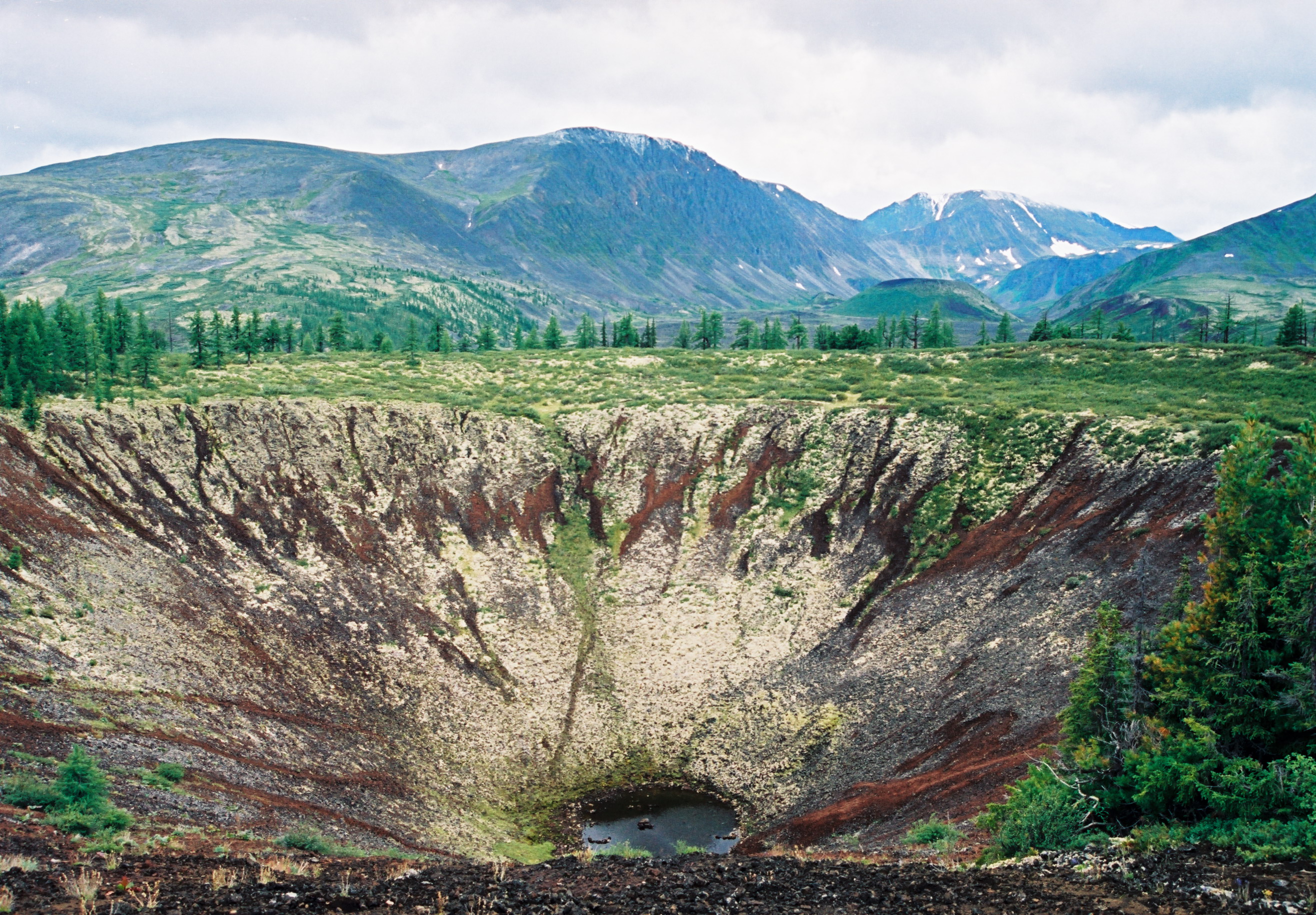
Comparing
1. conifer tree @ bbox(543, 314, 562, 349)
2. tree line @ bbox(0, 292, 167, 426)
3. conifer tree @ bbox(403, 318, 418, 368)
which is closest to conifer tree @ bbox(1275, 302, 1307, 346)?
conifer tree @ bbox(543, 314, 562, 349)

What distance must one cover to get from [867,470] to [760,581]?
45.2 ft

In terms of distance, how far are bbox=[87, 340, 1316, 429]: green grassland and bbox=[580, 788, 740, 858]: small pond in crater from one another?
38.3 meters

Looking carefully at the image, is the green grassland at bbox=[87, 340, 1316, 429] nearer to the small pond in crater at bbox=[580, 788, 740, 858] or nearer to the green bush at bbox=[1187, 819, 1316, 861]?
the small pond in crater at bbox=[580, 788, 740, 858]

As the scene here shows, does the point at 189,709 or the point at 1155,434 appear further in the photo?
the point at 1155,434

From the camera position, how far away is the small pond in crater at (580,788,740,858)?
1448 inches

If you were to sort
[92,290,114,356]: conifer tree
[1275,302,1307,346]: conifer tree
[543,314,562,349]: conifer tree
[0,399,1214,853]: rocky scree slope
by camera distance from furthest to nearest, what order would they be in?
[543,314,562,349]: conifer tree
[1275,302,1307,346]: conifer tree
[92,290,114,356]: conifer tree
[0,399,1214,853]: rocky scree slope

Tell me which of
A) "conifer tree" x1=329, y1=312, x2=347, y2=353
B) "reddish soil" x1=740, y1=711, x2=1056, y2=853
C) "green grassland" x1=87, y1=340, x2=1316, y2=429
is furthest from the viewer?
"conifer tree" x1=329, y1=312, x2=347, y2=353

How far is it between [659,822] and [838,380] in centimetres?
5266

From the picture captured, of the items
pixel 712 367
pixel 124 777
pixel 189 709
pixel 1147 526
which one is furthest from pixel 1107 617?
pixel 712 367

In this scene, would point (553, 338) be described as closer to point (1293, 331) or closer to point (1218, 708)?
point (1293, 331)

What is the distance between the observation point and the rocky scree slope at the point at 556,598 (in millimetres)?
34750

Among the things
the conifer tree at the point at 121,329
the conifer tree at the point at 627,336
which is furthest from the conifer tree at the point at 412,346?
the conifer tree at the point at 627,336

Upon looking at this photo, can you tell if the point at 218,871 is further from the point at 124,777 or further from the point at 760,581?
the point at 760,581

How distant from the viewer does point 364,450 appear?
60.7 meters
